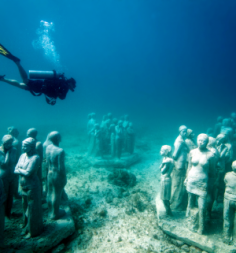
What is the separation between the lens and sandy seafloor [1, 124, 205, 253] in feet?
15.5

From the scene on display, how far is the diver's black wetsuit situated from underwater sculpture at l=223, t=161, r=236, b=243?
5253mm

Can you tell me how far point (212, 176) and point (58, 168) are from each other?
4604 millimetres

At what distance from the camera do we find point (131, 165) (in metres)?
11.6

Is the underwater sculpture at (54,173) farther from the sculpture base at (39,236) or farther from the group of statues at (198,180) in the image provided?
the group of statues at (198,180)

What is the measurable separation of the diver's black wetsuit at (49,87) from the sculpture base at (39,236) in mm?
3924

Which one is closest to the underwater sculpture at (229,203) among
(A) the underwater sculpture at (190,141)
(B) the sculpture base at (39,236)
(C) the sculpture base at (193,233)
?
(C) the sculpture base at (193,233)

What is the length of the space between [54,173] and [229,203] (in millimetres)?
4841

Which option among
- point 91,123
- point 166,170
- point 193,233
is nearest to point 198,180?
point 166,170

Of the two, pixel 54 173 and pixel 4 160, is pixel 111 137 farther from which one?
pixel 4 160

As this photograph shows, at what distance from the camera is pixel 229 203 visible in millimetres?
4125

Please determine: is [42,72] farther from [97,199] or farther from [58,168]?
[97,199]

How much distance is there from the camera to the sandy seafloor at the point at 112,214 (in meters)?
4.72

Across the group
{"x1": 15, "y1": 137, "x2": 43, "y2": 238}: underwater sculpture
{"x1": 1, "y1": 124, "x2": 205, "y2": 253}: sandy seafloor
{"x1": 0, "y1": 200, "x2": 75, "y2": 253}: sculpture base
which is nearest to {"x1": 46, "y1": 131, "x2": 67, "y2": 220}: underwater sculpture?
{"x1": 0, "y1": 200, "x2": 75, "y2": 253}: sculpture base

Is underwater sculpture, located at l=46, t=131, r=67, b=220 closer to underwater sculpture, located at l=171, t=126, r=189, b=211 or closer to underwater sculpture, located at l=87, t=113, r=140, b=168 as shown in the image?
underwater sculpture, located at l=171, t=126, r=189, b=211
